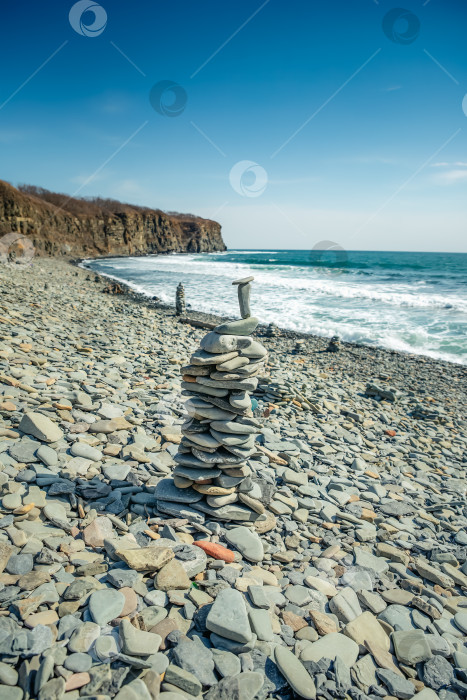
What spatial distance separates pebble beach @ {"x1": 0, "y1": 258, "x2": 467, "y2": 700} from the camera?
2324mm

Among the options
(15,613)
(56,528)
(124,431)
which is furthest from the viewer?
(124,431)

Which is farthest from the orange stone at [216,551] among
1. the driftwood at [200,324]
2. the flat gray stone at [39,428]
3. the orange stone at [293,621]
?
the driftwood at [200,324]

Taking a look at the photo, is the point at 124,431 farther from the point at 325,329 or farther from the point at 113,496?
the point at 325,329

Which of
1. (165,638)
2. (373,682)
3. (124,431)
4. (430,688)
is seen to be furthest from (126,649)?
(124,431)

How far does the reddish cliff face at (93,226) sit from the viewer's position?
4616cm

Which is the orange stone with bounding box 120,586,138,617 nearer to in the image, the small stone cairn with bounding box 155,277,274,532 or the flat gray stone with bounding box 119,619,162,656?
the flat gray stone with bounding box 119,619,162,656

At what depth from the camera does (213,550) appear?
11.2ft

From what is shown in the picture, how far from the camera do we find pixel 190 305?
23438mm

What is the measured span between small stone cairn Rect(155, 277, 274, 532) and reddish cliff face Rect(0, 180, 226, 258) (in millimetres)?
49584

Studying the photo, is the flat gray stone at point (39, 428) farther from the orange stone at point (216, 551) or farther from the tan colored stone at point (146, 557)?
the orange stone at point (216, 551)

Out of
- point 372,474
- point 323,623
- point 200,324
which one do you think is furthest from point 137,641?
point 200,324

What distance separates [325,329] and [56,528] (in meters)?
16.8

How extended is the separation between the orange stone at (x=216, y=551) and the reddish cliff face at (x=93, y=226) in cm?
5044

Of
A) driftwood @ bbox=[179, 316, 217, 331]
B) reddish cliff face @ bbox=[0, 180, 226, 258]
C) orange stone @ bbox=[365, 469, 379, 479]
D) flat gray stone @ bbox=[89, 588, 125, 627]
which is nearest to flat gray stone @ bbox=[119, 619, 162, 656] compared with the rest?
flat gray stone @ bbox=[89, 588, 125, 627]
